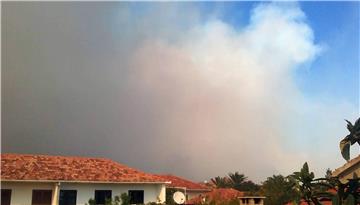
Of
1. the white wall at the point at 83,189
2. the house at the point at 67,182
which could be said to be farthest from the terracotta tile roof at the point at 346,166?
the white wall at the point at 83,189

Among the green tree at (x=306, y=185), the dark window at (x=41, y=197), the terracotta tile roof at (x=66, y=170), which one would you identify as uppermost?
the terracotta tile roof at (x=66, y=170)

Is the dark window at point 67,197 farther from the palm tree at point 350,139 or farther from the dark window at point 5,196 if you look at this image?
the palm tree at point 350,139

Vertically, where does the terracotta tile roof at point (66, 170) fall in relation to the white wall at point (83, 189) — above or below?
above

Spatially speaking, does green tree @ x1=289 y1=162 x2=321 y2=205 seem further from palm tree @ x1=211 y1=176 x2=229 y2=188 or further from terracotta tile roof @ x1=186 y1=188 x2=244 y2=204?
palm tree @ x1=211 y1=176 x2=229 y2=188

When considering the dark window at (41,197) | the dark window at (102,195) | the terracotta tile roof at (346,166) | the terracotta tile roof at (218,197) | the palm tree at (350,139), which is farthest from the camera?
the dark window at (102,195)

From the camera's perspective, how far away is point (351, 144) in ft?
35.0

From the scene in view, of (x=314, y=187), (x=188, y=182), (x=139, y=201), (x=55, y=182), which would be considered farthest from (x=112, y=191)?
(x=314, y=187)

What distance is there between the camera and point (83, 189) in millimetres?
29297

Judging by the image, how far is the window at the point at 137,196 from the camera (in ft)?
99.7

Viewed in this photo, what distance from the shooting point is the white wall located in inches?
1093

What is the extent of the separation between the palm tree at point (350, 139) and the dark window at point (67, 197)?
21.9 m

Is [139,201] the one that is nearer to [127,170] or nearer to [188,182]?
[127,170]

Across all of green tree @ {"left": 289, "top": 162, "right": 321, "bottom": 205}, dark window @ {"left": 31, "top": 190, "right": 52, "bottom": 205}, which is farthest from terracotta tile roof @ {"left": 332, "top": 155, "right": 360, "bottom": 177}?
dark window @ {"left": 31, "top": 190, "right": 52, "bottom": 205}

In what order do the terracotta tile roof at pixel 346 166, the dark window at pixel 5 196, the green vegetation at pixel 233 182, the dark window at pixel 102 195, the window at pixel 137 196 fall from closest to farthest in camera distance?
the terracotta tile roof at pixel 346 166 → the dark window at pixel 5 196 → the dark window at pixel 102 195 → the window at pixel 137 196 → the green vegetation at pixel 233 182
